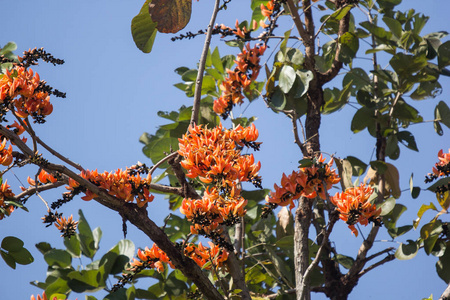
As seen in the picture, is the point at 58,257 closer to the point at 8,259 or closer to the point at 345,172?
the point at 8,259

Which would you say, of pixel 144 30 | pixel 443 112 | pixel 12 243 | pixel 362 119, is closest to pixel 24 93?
pixel 12 243

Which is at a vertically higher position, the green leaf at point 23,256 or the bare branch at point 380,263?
the green leaf at point 23,256

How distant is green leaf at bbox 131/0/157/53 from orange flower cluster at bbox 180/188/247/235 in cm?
72

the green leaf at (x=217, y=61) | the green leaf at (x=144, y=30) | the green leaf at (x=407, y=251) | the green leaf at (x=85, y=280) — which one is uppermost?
the green leaf at (x=217, y=61)

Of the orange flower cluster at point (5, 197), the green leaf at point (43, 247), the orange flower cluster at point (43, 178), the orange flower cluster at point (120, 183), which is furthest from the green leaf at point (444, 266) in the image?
the green leaf at point (43, 247)

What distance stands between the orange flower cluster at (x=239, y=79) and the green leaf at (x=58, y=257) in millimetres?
1012

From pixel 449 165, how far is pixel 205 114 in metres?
1.08

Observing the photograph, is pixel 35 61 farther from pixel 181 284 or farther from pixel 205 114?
pixel 181 284

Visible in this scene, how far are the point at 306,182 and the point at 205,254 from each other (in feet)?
1.55

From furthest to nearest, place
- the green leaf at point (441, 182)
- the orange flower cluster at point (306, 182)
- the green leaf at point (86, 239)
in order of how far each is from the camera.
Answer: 1. the green leaf at point (86, 239)
2. the green leaf at point (441, 182)
3. the orange flower cluster at point (306, 182)

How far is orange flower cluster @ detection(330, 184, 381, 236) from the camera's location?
5.82ft

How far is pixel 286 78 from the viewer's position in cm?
233

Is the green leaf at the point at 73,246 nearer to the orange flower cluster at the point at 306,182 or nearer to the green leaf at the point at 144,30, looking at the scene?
the orange flower cluster at the point at 306,182

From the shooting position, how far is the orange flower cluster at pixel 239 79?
8.04 ft
